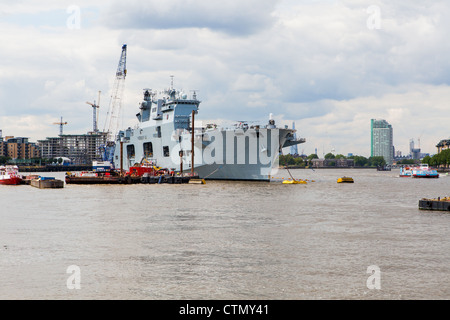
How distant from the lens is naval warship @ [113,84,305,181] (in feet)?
265

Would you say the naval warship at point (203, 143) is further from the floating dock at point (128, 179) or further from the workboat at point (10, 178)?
the workboat at point (10, 178)

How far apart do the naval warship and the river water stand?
40198 millimetres

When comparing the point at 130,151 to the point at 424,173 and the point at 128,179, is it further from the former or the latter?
the point at 424,173

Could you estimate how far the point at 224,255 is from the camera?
75.6 ft

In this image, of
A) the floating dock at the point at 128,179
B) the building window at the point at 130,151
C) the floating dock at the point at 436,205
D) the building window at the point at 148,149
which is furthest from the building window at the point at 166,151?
the floating dock at the point at 436,205

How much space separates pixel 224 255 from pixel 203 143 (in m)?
63.3

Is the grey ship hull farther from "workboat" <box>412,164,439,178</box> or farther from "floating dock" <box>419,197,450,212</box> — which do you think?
"workboat" <box>412,164,439,178</box>

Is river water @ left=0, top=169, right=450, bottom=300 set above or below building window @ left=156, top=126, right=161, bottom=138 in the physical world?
below

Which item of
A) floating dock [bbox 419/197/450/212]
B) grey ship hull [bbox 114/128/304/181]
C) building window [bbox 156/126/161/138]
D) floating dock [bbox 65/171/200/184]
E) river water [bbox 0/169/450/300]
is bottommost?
river water [bbox 0/169/450/300]

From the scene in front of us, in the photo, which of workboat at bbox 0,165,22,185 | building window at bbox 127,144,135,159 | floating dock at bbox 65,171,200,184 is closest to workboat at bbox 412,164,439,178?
building window at bbox 127,144,135,159

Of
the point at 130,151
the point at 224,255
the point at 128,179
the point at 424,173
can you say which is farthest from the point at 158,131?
the point at 224,255
